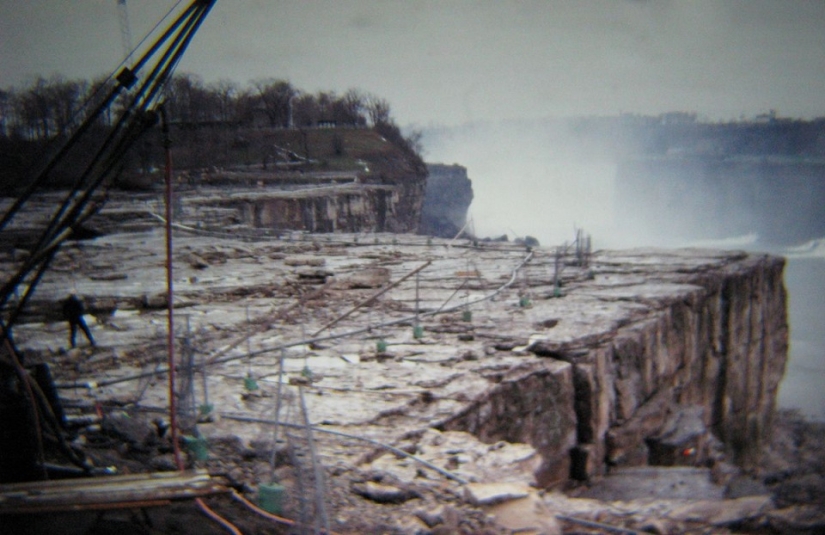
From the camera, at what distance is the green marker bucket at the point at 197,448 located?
329cm

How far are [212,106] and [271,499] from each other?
13824 millimetres

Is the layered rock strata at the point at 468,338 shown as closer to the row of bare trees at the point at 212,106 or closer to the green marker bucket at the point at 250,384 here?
the green marker bucket at the point at 250,384

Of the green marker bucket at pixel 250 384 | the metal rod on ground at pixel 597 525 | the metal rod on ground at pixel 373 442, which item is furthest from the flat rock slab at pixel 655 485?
the green marker bucket at pixel 250 384

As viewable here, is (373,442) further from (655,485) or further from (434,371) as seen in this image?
(655,485)

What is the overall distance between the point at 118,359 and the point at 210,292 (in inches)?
95.9

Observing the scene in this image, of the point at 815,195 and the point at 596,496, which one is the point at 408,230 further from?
the point at 596,496

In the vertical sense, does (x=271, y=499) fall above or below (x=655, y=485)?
above

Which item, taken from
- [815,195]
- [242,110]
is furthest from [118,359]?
[242,110]

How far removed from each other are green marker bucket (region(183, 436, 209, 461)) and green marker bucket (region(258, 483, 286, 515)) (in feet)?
1.95

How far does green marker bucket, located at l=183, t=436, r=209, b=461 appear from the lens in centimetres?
329

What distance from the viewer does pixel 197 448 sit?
3305 millimetres

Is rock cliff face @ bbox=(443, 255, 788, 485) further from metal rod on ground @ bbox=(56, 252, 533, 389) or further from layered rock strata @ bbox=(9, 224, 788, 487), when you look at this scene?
metal rod on ground @ bbox=(56, 252, 533, 389)

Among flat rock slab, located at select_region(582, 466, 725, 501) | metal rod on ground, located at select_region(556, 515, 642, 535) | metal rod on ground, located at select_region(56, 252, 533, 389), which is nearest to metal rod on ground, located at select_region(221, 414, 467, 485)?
metal rod on ground, located at select_region(556, 515, 642, 535)

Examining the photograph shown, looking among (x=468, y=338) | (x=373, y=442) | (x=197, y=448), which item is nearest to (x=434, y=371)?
(x=468, y=338)
